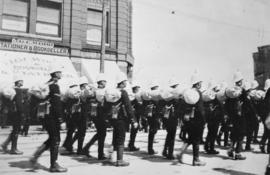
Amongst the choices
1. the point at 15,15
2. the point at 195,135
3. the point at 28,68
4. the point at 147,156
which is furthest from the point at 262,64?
the point at 195,135

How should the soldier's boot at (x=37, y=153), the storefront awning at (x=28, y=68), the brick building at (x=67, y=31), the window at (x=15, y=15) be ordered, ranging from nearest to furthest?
1. the soldier's boot at (x=37, y=153)
2. the storefront awning at (x=28, y=68)
3. the window at (x=15, y=15)
4. the brick building at (x=67, y=31)

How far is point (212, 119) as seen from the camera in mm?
11781

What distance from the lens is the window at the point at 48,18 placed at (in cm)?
2464

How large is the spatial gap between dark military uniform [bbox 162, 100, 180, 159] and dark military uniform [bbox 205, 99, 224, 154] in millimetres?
1261

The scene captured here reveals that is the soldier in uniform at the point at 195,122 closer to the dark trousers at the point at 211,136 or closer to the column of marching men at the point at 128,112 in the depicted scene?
the column of marching men at the point at 128,112

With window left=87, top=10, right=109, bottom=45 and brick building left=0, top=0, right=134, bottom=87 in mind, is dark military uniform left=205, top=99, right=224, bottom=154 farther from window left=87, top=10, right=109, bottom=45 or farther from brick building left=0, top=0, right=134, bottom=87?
window left=87, top=10, right=109, bottom=45

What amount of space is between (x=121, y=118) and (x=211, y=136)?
3340 millimetres

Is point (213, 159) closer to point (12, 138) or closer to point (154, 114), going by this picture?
point (154, 114)

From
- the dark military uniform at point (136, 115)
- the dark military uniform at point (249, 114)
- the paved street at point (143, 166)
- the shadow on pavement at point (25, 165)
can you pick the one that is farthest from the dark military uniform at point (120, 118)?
the dark military uniform at point (249, 114)

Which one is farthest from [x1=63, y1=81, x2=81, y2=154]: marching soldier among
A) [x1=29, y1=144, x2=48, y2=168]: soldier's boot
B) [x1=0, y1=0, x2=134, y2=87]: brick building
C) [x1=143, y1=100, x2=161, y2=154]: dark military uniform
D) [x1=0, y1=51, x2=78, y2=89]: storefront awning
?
[x1=0, y1=0, x2=134, y2=87]: brick building

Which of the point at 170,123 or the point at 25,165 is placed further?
the point at 170,123

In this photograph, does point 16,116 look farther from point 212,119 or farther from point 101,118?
point 212,119

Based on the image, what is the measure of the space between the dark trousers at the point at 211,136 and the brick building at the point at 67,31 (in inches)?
559

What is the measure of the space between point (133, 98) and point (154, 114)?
3.66ft
